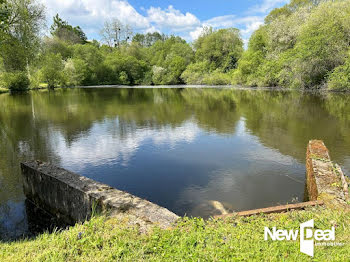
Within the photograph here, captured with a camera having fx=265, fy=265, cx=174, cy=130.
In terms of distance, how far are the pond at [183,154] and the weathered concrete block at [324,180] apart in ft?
3.54

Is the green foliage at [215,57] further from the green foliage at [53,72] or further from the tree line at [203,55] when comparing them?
the green foliage at [53,72]

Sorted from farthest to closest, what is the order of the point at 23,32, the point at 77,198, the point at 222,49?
the point at 222,49 < the point at 23,32 < the point at 77,198

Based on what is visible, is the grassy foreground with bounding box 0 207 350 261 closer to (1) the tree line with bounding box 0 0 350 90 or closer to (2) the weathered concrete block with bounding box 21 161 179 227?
(2) the weathered concrete block with bounding box 21 161 179 227

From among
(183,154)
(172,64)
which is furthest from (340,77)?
(172,64)

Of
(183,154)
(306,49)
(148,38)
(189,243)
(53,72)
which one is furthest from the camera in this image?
(148,38)

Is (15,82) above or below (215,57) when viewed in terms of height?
below

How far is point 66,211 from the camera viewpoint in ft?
21.7

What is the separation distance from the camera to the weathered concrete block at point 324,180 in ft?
18.6

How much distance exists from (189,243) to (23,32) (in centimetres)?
3626

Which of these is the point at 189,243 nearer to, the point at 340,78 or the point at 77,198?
the point at 77,198

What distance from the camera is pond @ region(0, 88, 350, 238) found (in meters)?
7.98

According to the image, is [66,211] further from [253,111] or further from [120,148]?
[253,111]

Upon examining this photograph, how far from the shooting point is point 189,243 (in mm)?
4152

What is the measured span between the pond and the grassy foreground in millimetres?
2477
